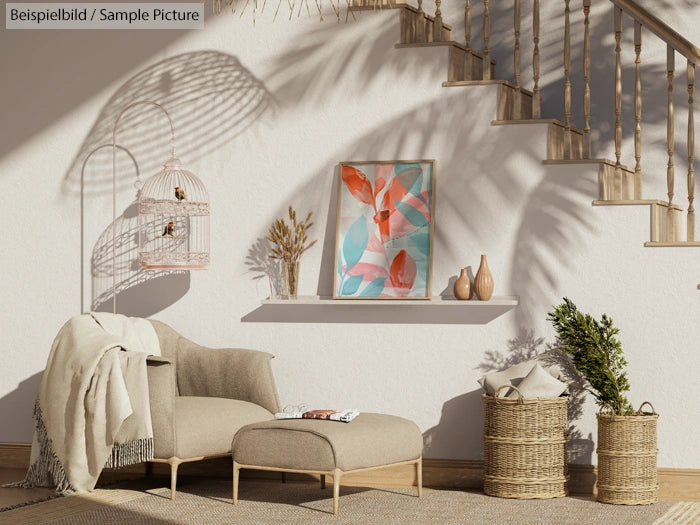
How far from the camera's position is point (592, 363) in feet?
17.3

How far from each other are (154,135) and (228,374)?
1.47 m

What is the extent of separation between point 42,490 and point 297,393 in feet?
4.52

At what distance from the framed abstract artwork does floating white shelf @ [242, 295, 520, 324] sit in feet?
0.20

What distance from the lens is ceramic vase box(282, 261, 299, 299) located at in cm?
596

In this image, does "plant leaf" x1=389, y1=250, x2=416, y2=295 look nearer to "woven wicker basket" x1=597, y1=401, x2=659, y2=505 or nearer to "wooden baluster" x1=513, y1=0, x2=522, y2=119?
"wooden baluster" x1=513, y1=0, x2=522, y2=119

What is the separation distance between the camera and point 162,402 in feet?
17.1

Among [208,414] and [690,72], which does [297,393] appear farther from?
[690,72]

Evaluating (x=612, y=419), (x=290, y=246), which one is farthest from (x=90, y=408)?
(x=612, y=419)

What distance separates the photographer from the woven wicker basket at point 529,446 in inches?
208

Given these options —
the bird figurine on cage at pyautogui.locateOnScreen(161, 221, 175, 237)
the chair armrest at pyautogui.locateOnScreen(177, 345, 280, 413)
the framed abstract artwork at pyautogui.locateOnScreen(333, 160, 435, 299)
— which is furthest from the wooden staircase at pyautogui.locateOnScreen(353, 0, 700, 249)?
the chair armrest at pyautogui.locateOnScreen(177, 345, 280, 413)

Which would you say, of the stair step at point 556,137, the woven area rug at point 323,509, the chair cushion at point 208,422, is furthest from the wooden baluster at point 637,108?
the chair cushion at point 208,422

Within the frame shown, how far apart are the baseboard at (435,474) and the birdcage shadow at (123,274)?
0.89 meters

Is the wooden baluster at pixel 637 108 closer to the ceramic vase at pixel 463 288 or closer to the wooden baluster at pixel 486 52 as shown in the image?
the wooden baluster at pixel 486 52

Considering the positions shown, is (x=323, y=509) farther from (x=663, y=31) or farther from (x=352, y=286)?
(x=663, y=31)
